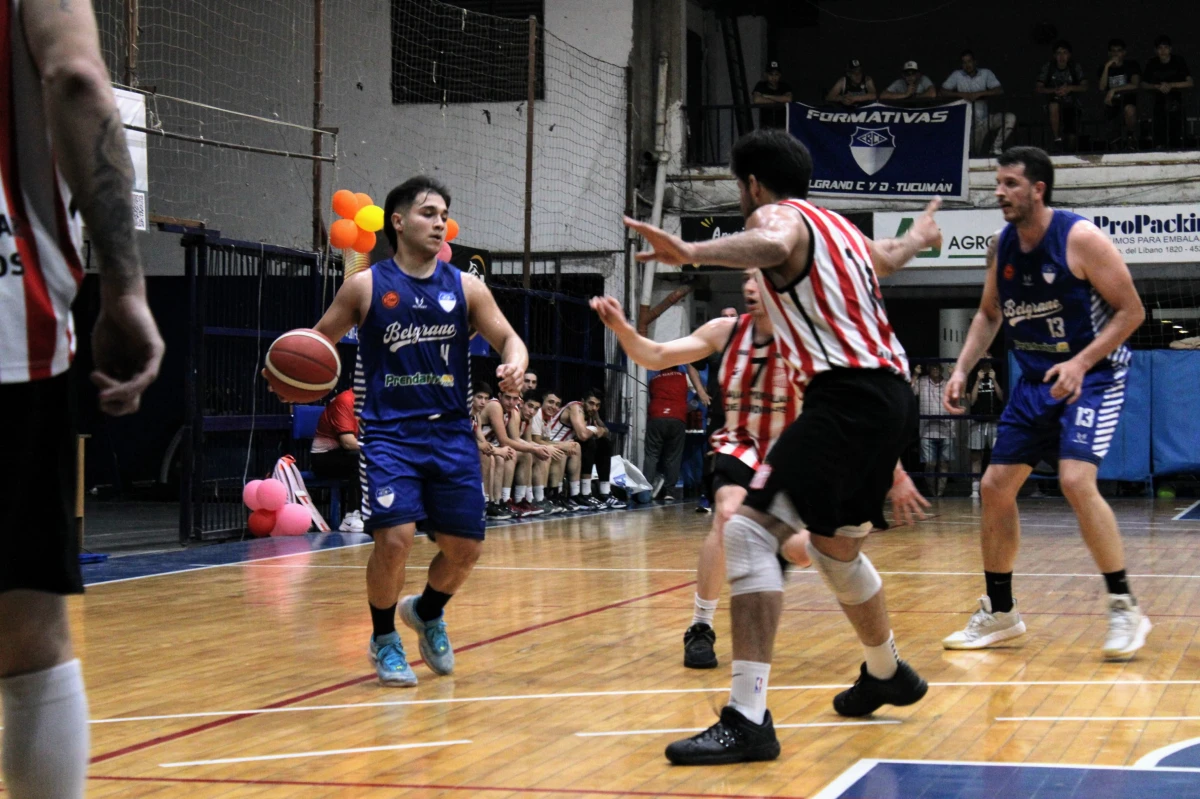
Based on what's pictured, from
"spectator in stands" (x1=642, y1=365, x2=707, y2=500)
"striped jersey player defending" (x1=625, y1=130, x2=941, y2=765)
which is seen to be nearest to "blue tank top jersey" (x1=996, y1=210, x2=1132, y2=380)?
"striped jersey player defending" (x1=625, y1=130, x2=941, y2=765)

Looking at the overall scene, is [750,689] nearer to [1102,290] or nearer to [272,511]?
[1102,290]

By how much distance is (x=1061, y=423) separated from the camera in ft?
18.7

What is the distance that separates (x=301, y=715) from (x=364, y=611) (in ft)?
8.91

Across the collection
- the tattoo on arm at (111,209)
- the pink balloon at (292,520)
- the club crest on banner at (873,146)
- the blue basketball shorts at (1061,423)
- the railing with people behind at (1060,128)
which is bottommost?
the pink balloon at (292,520)

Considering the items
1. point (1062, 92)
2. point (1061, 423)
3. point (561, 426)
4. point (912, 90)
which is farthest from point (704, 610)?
point (1062, 92)

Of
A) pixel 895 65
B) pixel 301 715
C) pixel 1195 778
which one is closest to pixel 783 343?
pixel 1195 778

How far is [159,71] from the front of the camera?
1898cm

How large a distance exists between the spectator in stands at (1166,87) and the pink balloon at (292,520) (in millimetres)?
12242

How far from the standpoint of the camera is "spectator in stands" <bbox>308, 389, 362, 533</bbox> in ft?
39.2

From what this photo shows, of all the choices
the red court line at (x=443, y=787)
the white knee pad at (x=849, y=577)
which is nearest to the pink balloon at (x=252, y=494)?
the red court line at (x=443, y=787)

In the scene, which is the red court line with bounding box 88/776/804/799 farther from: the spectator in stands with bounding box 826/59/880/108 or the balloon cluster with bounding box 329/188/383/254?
the spectator in stands with bounding box 826/59/880/108

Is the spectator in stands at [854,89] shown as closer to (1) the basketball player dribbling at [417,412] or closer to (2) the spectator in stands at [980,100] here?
(2) the spectator in stands at [980,100]

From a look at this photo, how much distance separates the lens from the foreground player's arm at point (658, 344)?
417cm

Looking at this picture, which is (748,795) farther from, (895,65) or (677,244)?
(895,65)
